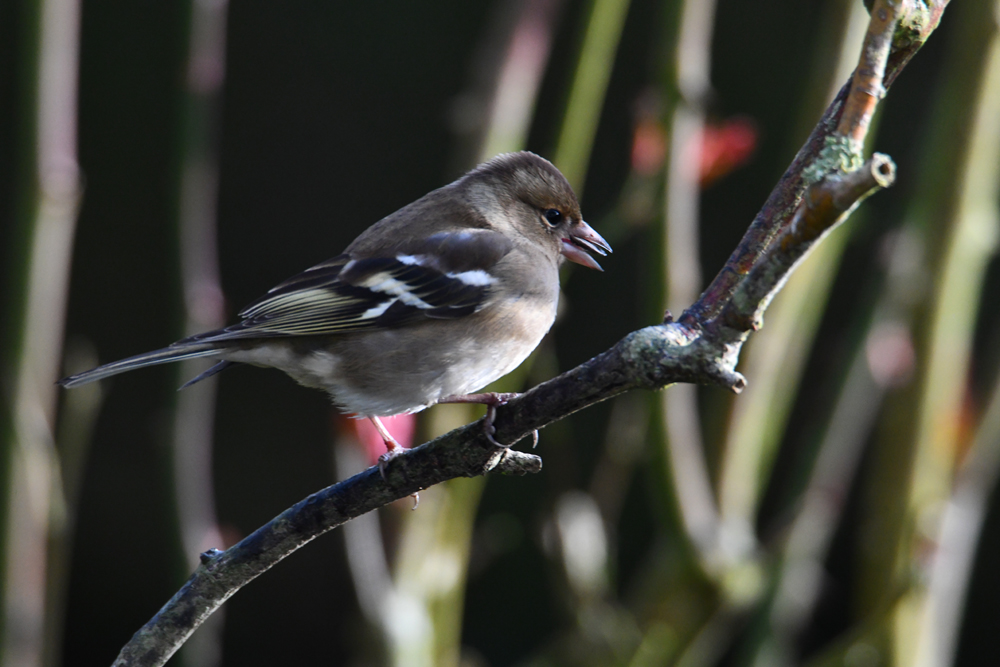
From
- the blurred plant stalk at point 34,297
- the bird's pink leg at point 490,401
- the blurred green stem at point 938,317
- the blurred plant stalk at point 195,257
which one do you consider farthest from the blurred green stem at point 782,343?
the blurred plant stalk at point 34,297

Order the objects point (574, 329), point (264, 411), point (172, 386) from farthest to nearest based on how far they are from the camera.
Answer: point (264, 411) < point (574, 329) < point (172, 386)

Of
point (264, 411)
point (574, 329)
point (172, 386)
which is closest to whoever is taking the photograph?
point (172, 386)

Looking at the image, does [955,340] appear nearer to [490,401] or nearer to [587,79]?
[587,79]

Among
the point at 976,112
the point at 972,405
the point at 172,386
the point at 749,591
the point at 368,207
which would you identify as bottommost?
the point at 749,591

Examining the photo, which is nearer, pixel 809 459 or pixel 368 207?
pixel 809 459

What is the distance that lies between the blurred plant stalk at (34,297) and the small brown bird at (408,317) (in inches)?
18.5

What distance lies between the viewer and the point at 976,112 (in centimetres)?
248

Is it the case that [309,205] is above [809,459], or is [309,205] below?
above

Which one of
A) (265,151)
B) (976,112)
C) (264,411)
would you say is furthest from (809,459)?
(265,151)

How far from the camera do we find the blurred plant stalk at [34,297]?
7.41ft

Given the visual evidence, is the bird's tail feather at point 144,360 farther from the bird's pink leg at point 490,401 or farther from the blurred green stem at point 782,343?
the blurred green stem at point 782,343

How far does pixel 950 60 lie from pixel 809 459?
1156 mm

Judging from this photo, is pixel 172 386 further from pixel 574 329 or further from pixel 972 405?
pixel 574 329

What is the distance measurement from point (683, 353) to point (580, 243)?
1592mm
